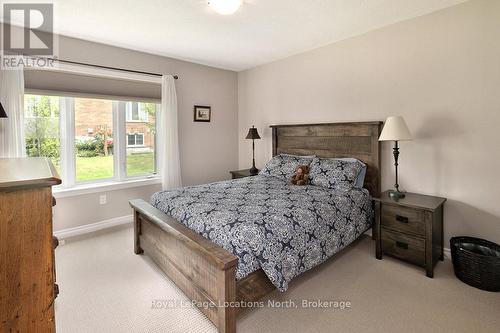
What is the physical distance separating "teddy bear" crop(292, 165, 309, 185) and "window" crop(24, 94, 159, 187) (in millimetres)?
2258

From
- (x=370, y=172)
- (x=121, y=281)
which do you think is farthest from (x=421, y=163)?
(x=121, y=281)

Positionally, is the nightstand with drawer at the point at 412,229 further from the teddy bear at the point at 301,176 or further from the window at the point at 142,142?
the window at the point at 142,142

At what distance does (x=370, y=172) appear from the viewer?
3188mm

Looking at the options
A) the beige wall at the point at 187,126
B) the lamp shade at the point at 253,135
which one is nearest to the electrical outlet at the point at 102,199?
the beige wall at the point at 187,126

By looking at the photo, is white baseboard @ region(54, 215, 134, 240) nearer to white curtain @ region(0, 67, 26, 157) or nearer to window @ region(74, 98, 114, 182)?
window @ region(74, 98, 114, 182)

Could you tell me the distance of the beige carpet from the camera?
1.79m

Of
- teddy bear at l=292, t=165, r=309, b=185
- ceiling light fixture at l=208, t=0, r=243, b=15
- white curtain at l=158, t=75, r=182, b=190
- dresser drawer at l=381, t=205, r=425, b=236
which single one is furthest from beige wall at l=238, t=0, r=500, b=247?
white curtain at l=158, t=75, r=182, b=190

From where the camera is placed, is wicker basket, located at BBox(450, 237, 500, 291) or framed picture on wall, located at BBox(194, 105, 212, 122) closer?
wicker basket, located at BBox(450, 237, 500, 291)

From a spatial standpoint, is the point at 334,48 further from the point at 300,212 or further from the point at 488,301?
the point at 488,301

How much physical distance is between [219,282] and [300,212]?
882 mm

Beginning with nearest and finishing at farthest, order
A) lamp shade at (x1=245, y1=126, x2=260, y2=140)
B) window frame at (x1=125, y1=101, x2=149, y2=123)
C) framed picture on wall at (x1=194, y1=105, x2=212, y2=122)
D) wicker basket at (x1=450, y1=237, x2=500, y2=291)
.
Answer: wicker basket at (x1=450, y1=237, x2=500, y2=291), window frame at (x1=125, y1=101, x2=149, y2=123), lamp shade at (x1=245, y1=126, x2=260, y2=140), framed picture on wall at (x1=194, y1=105, x2=212, y2=122)

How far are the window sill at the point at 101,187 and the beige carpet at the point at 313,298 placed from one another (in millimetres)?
853

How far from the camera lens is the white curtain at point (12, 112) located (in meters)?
2.75

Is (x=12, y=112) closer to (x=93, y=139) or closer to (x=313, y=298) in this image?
(x=93, y=139)
